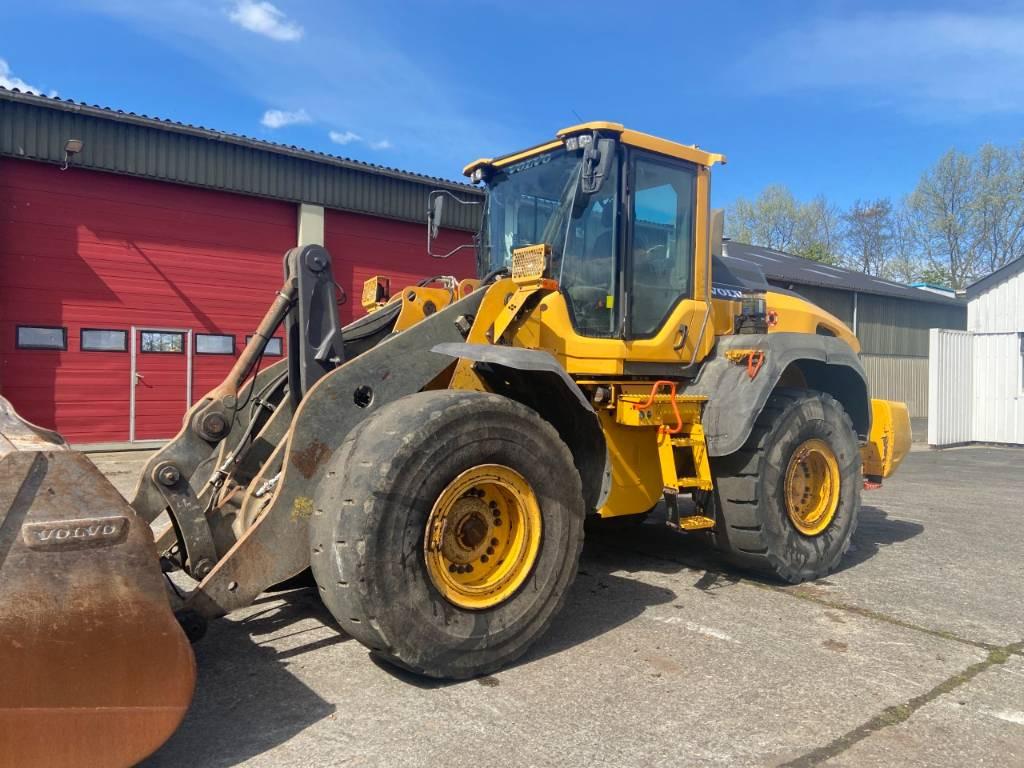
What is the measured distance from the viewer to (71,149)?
38.7 ft

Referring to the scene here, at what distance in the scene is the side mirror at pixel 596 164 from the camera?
184 inches

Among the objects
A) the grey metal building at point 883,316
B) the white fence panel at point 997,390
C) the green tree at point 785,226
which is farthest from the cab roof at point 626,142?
the green tree at point 785,226

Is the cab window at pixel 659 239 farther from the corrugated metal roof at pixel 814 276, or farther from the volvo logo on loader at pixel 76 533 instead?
the corrugated metal roof at pixel 814 276

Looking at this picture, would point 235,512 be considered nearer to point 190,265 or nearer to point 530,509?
point 530,509

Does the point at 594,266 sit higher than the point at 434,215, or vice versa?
the point at 434,215

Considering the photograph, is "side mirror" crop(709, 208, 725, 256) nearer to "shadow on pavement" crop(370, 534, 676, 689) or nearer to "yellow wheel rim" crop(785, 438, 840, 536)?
"yellow wheel rim" crop(785, 438, 840, 536)

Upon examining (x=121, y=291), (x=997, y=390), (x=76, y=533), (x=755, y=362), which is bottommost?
(x=76, y=533)

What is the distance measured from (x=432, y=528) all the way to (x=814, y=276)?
2251 centimetres

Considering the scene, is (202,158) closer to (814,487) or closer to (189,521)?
(189,521)

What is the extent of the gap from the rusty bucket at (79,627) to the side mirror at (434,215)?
3.76m

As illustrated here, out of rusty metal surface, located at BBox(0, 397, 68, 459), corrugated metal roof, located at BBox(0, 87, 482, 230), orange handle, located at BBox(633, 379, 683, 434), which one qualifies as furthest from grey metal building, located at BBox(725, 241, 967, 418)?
rusty metal surface, located at BBox(0, 397, 68, 459)

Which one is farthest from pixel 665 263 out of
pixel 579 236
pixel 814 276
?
pixel 814 276

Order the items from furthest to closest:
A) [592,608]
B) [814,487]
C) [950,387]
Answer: [950,387]
[814,487]
[592,608]

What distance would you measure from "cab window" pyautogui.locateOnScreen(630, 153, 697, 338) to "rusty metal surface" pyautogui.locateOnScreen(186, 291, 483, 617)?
5.38 ft
